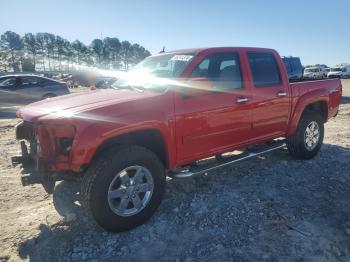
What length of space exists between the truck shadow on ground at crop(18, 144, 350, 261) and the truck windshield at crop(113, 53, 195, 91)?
1.51 meters

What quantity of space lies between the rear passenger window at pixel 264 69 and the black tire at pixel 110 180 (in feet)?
7.00

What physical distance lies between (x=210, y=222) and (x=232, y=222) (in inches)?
9.7

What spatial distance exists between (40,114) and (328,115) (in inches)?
198

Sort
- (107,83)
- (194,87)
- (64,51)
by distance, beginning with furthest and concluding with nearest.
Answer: (64,51), (107,83), (194,87)

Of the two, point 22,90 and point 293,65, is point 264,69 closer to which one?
point 22,90

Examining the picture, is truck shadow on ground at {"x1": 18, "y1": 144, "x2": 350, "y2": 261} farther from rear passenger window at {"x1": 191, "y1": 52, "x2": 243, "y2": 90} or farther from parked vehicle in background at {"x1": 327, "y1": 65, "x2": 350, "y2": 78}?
parked vehicle in background at {"x1": 327, "y1": 65, "x2": 350, "y2": 78}

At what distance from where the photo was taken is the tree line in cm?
8638

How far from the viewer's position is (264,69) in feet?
16.6

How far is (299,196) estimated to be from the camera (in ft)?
14.3

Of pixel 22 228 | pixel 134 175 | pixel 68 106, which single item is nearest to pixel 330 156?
Result: pixel 134 175

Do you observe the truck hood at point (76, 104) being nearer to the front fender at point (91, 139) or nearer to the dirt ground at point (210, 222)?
the front fender at point (91, 139)

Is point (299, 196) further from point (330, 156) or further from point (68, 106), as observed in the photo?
point (68, 106)

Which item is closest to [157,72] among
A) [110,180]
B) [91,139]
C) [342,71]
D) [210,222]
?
[91,139]

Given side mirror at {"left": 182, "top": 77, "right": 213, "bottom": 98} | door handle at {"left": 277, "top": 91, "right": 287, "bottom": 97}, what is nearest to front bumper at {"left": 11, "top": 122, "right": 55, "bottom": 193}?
side mirror at {"left": 182, "top": 77, "right": 213, "bottom": 98}
